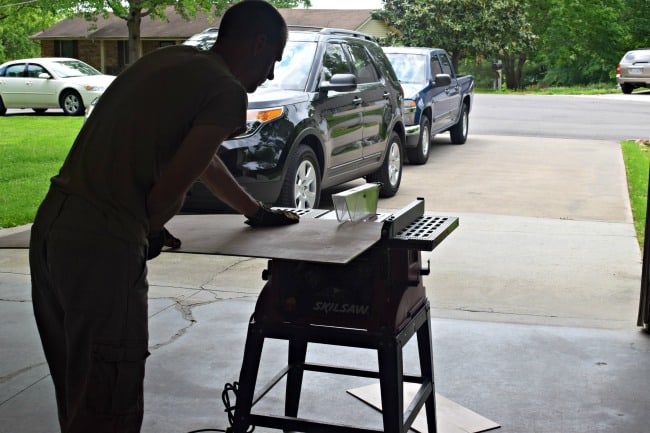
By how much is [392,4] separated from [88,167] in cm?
4000

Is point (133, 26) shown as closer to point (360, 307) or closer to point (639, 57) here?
point (639, 57)

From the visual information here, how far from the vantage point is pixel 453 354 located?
555 cm

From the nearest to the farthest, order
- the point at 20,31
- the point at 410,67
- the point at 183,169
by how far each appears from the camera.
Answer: the point at 183,169 < the point at 410,67 < the point at 20,31

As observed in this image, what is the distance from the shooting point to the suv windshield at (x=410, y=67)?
50.2 ft

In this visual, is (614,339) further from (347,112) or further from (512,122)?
(512,122)

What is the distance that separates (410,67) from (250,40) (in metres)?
12.8

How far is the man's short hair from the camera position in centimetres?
307

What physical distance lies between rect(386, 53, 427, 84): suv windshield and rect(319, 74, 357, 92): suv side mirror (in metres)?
5.75

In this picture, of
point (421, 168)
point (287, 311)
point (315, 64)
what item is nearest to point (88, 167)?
point (287, 311)

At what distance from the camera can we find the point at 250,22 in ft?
10.1

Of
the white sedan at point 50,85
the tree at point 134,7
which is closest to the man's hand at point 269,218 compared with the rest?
the white sedan at point 50,85

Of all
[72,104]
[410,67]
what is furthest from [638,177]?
[72,104]

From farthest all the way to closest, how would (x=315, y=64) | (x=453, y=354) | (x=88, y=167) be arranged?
1. (x=315, y=64)
2. (x=453, y=354)
3. (x=88, y=167)

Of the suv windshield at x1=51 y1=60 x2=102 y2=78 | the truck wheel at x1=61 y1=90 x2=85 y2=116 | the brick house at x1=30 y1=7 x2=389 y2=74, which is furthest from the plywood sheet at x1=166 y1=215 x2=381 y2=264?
the brick house at x1=30 y1=7 x2=389 y2=74
